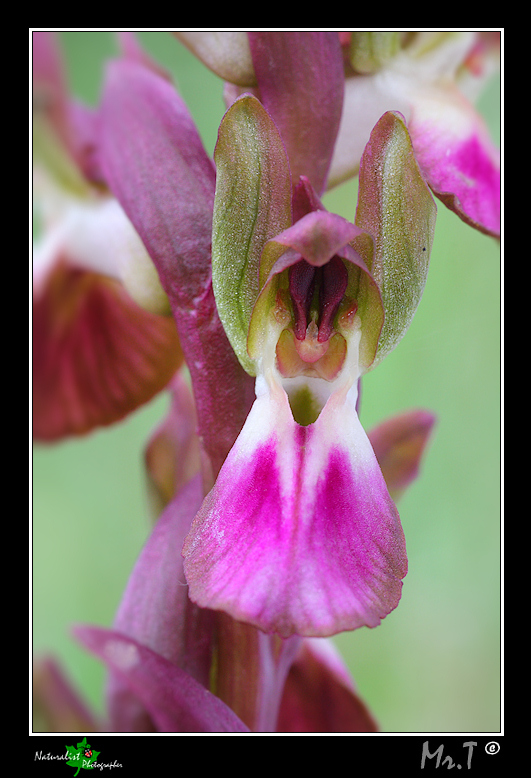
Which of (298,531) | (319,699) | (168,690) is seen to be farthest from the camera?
(319,699)

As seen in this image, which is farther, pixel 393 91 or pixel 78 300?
pixel 78 300

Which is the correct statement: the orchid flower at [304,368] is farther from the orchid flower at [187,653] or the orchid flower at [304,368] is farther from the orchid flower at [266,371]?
the orchid flower at [187,653]

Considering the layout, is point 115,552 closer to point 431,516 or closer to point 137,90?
point 431,516

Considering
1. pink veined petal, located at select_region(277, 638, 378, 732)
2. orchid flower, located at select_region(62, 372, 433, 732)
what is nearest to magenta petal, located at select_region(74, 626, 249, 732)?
orchid flower, located at select_region(62, 372, 433, 732)

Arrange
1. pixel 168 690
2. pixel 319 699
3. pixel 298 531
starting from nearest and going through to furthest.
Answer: pixel 298 531 → pixel 168 690 → pixel 319 699

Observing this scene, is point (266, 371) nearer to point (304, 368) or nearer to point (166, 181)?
point (304, 368)

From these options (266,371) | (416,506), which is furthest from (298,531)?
(416,506)

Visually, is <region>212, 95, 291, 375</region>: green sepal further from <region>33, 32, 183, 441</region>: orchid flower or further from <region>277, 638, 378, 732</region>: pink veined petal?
<region>277, 638, 378, 732</region>: pink veined petal
